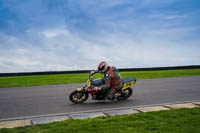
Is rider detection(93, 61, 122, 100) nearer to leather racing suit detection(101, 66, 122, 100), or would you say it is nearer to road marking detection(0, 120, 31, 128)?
leather racing suit detection(101, 66, 122, 100)

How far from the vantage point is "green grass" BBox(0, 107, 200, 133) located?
5133mm

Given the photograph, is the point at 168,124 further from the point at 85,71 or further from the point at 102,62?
the point at 85,71

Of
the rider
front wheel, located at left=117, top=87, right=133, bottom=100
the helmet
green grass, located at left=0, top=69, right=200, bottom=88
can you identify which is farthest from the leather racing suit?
green grass, located at left=0, top=69, right=200, bottom=88

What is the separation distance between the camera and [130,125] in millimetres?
5484

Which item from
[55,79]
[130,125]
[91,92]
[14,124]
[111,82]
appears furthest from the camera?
[55,79]

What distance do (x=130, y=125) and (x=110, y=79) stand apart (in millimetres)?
3802

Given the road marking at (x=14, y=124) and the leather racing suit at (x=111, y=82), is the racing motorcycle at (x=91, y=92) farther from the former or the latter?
the road marking at (x=14, y=124)

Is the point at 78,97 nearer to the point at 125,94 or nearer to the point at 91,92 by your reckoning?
the point at 91,92

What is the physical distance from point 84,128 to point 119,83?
4274 mm

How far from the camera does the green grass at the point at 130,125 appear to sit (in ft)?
16.8

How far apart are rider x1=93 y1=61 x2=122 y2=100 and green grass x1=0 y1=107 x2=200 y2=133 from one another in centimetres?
295

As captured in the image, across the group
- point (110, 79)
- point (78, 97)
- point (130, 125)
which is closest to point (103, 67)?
point (110, 79)

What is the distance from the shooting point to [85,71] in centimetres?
3794

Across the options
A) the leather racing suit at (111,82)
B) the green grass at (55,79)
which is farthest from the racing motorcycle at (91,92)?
the green grass at (55,79)
